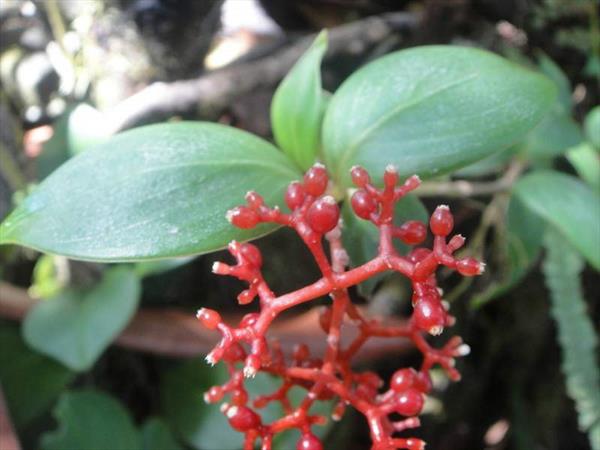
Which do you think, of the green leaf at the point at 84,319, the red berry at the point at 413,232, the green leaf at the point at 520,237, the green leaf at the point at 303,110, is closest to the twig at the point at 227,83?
the green leaf at the point at 84,319

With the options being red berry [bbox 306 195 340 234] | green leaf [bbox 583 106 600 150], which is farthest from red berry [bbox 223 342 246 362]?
green leaf [bbox 583 106 600 150]

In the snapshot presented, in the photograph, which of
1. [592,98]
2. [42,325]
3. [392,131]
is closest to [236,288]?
[42,325]

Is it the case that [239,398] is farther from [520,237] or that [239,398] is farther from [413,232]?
[520,237]

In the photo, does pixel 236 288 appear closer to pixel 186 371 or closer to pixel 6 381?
pixel 186 371

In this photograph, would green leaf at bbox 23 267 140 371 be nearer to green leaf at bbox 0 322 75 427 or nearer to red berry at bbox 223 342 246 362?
green leaf at bbox 0 322 75 427

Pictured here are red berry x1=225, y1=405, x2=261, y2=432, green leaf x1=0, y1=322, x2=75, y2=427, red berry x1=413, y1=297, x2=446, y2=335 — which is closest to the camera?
red berry x1=413, y1=297, x2=446, y2=335

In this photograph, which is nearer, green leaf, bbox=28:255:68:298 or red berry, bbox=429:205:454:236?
red berry, bbox=429:205:454:236

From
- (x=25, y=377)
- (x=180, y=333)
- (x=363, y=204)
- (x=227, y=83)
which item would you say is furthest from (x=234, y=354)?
(x=227, y=83)
